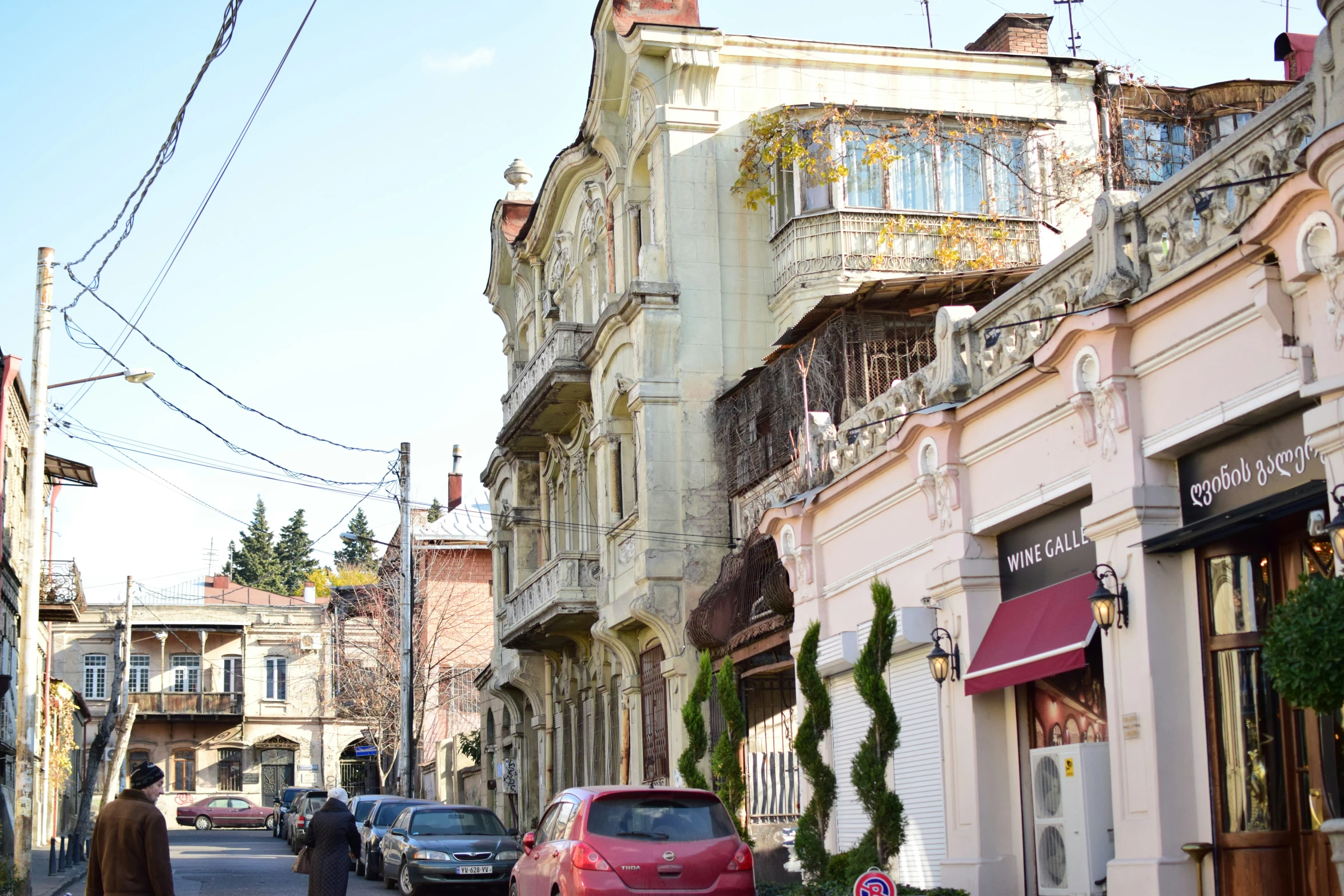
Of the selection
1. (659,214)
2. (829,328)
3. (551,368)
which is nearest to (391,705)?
(551,368)

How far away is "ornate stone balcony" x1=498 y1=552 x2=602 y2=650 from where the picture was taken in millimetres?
29547

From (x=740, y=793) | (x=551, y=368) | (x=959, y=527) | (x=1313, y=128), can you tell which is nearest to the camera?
(x=1313, y=128)

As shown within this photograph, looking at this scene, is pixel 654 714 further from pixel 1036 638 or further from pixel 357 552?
pixel 357 552

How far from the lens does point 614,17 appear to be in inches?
1072

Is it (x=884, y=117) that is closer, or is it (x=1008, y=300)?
(x=1008, y=300)

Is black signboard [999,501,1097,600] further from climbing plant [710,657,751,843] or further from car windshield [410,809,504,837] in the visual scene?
car windshield [410,809,504,837]

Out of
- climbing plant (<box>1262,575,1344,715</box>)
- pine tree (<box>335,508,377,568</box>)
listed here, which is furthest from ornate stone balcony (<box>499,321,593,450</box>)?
pine tree (<box>335,508,377,568</box>)

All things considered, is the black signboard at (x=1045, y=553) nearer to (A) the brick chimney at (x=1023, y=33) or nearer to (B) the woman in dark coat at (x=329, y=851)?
(B) the woman in dark coat at (x=329, y=851)

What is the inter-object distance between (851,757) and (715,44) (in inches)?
509

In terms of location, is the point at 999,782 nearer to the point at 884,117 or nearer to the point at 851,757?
the point at 851,757

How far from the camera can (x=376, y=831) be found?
2688cm

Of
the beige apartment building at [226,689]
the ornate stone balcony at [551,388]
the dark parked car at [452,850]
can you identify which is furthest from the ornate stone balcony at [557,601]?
the beige apartment building at [226,689]

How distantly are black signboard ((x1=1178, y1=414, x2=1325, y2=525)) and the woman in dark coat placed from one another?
847 centimetres

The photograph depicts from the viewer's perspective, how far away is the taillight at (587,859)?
45.1 feet
